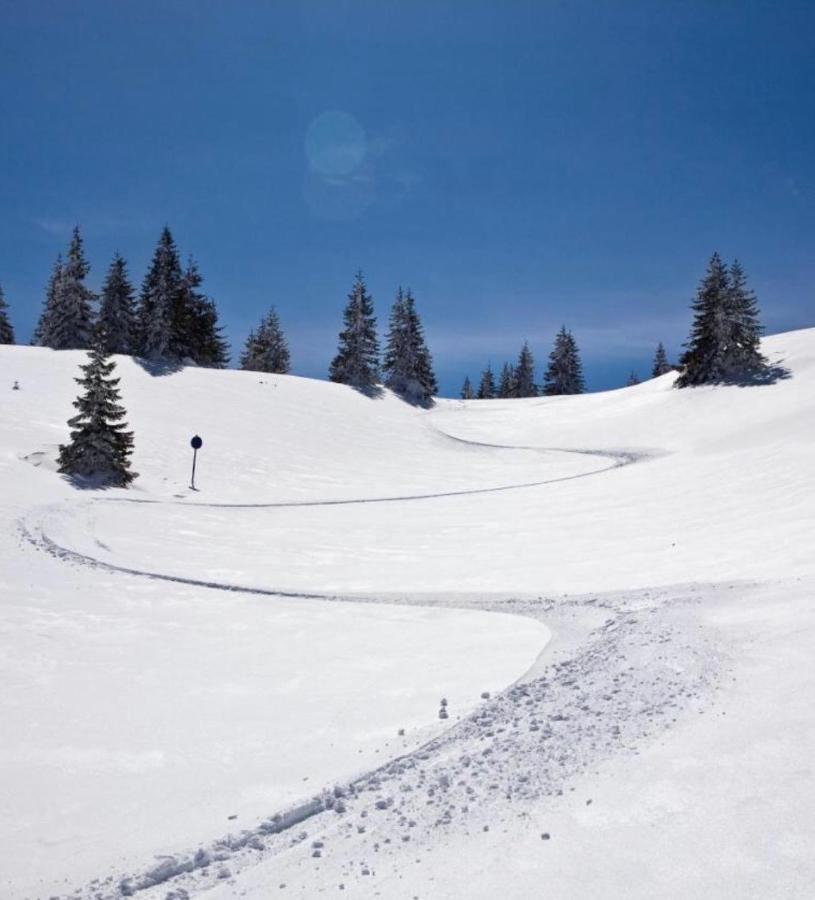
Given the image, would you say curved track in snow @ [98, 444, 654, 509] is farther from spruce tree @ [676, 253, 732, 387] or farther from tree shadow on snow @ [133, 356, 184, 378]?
tree shadow on snow @ [133, 356, 184, 378]

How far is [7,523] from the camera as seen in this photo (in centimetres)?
1398

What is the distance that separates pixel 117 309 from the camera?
4981cm

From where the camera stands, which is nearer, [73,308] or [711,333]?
[711,333]

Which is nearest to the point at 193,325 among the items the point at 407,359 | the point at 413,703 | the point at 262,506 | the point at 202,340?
the point at 202,340

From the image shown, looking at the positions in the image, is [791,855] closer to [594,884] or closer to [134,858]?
[594,884]

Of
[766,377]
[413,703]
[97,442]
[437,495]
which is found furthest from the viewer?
[766,377]

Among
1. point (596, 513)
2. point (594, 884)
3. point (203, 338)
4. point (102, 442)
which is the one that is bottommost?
point (594, 884)

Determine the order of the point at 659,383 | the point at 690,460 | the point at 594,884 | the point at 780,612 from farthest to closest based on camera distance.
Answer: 1. the point at 659,383
2. the point at 690,460
3. the point at 780,612
4. the point at 594,884

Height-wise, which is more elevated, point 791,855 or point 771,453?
point 771,453

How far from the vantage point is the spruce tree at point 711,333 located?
125 ft

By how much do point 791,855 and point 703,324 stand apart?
42.5m

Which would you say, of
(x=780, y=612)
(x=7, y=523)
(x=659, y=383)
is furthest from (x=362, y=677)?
(x=659, y=383)

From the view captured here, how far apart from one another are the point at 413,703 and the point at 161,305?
148ft

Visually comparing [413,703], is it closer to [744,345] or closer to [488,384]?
[744,345]
